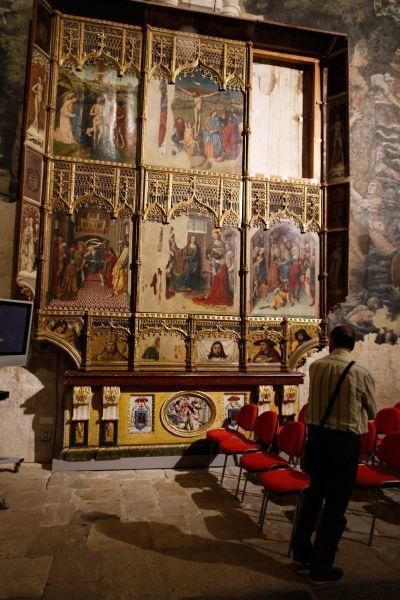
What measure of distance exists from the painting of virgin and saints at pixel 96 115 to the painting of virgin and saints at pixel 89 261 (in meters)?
0.95

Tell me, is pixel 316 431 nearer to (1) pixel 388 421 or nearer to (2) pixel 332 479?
(2) pixel 332 479

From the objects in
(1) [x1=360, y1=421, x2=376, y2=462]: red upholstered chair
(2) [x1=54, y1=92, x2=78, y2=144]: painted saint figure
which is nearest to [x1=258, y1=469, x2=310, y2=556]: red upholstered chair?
(1) [x1=360, y1=421, x2=376, y2=462]: red upholstered chair

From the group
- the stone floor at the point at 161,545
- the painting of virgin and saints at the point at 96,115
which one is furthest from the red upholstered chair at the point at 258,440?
the painting of virgin and saints at the point at 96,115

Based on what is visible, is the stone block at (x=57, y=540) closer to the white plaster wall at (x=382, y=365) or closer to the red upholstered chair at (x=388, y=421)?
the red upholstered chair at (x=388, y=421)

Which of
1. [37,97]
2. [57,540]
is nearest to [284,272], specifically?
[37,97]

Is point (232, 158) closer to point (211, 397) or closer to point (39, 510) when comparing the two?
point (211, 397)

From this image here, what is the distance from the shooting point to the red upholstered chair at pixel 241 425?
20.3ft

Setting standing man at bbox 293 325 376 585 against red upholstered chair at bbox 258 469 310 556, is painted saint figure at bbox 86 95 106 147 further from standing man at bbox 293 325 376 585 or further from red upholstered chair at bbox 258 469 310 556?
red upholstered chair at bbox 258 469 310 556

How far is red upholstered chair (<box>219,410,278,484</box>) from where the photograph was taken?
552 cm

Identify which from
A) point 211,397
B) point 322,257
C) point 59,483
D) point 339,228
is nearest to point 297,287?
point 322,257

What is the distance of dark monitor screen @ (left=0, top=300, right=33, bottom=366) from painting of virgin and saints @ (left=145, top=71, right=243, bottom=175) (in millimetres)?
2933

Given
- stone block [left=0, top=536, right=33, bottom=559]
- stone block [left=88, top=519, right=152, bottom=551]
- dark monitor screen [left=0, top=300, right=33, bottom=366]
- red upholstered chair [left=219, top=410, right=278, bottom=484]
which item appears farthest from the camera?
dark monitor screen [left=0, top=300, right=33, bottom=366]

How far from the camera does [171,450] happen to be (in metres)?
6.64

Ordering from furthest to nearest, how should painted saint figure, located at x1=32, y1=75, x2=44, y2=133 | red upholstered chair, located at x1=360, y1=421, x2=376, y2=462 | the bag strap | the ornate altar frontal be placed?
1. the ornate altar frontal
2. painted saint figure, located at x1=32, y1=75, x2=44, y2=133
3. red upholstered chair, located at x1=360, y1=421, x2=376, y2=462
4. the bag strap
